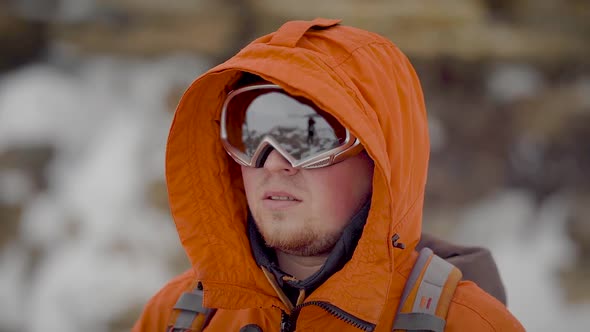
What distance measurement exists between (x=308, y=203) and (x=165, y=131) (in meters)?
4.19

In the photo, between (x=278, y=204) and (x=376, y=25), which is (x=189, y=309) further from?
(x=376, y=25)

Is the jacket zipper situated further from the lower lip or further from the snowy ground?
the snowy ground

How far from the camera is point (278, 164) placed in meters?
1.67

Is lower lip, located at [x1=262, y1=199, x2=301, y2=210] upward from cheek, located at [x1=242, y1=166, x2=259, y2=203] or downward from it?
downward

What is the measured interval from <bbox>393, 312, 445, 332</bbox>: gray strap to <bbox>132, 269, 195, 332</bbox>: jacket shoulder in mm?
609

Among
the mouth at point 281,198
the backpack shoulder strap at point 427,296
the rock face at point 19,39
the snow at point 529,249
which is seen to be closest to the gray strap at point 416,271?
the backpack shoulder strap at point 427,296

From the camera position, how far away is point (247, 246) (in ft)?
5.93

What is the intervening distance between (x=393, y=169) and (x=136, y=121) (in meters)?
4.53

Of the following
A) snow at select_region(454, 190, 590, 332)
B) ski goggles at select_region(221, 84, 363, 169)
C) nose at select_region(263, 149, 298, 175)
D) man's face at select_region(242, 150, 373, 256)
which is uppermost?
ski goggles at select_region(221, 84, 363, 169)

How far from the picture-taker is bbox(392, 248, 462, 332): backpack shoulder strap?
59.0 inches

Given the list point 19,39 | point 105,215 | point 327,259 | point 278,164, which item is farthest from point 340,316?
point 19,39

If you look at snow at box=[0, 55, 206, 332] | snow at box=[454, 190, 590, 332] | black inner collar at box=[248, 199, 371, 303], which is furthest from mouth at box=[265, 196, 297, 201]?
snow at box=[0, 55, 206, 332]

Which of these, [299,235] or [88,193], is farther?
[88,193]

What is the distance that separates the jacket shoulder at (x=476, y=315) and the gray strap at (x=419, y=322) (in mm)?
53
